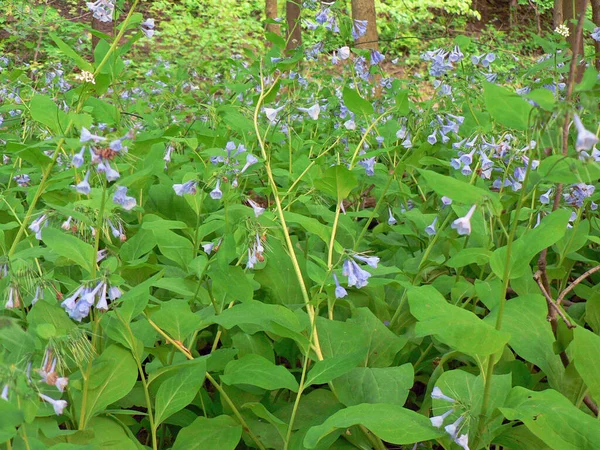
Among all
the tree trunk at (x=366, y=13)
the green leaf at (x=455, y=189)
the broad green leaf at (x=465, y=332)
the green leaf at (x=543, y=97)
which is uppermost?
the green leaf at (x=543, y=97)

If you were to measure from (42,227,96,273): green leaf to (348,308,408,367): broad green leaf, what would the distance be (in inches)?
26.7

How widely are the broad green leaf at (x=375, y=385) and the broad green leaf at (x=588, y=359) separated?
13.3 inches

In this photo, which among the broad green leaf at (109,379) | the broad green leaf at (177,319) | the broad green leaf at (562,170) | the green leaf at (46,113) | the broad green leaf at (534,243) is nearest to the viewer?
the broad green leaf at (562,170)

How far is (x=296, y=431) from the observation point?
1.42m

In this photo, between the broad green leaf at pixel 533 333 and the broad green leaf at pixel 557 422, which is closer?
the broad green leaf at pixel 557 422

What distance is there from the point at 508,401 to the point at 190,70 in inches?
169

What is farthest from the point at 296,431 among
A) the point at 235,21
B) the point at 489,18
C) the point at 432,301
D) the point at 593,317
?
the point at 489,18

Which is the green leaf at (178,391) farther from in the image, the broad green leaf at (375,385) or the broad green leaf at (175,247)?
the broad green leaf at (175,247)

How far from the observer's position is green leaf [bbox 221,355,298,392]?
4.29ft

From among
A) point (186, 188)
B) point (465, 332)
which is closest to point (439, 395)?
point (465, 332)

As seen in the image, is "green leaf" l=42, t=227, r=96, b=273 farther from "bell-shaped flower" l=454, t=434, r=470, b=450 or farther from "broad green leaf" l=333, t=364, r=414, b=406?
"bell-shaped flower" l=454, t=434, r=470, b=450

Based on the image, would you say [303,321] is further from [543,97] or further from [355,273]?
[543,97]

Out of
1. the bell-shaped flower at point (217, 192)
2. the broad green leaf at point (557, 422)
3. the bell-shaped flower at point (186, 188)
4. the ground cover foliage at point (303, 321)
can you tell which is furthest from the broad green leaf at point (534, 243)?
the bell-shaped flower at point (186, 188)

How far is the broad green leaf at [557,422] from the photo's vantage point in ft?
3.66
